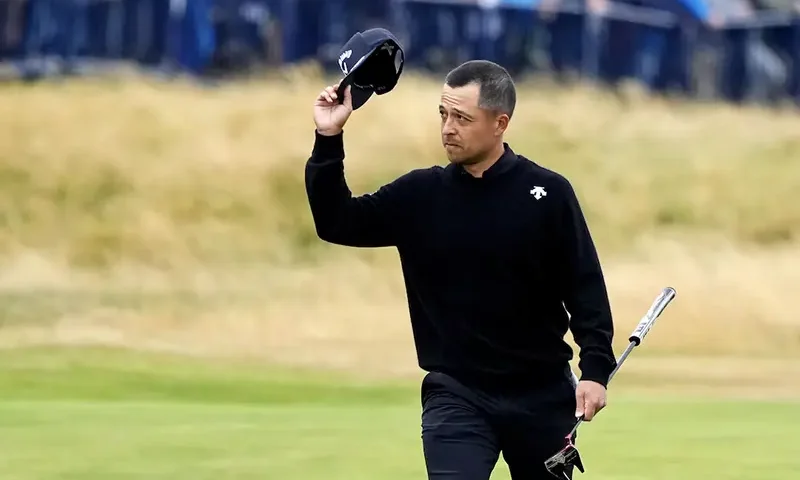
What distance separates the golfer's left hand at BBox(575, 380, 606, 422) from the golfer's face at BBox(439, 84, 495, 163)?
75 centimetres

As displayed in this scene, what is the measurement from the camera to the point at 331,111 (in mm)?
5172

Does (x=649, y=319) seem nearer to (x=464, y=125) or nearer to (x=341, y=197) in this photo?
(x=464, y=125)

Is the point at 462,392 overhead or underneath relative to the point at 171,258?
overhead

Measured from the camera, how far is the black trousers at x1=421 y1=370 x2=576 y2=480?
5.09m

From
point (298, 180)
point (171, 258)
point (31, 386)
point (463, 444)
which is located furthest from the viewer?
point (298, 180)

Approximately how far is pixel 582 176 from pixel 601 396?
26.5m

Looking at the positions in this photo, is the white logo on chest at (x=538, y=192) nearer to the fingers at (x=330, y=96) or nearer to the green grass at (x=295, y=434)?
Answer: the fingers at (x=330, y=96)

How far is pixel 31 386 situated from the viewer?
14.6 metres

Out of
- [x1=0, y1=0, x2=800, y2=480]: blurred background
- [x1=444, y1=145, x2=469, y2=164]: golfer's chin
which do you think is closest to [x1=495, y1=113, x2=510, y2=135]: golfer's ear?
[x1=444, y1=145, x2=469, y2=164]: golfer's chin

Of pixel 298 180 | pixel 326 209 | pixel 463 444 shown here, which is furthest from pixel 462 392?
pixel 298 180

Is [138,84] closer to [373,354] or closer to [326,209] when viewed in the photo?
[373,354]

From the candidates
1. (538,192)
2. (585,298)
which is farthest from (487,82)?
(585,298)

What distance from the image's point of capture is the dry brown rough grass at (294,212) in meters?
20.7

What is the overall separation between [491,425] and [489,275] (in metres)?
0.45
